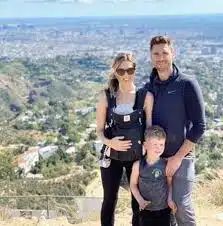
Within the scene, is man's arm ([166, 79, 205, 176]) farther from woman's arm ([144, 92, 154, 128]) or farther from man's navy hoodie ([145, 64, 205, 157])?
woman's arm ([144, 92, 154, 128])

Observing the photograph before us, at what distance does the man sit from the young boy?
2.0 inches

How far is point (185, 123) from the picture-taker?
3348 millimetres

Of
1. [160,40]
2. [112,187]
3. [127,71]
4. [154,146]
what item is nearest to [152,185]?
[154,146]

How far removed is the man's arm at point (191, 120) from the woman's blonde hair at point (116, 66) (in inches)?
16.2

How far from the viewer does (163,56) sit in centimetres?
329

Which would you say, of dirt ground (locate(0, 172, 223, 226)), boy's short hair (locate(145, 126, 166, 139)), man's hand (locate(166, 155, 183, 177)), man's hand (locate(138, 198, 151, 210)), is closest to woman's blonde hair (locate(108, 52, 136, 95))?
boy's short hair (locate(145, 126, 166, 139))

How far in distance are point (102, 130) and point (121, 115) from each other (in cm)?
21

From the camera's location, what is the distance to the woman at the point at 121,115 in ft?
11.3

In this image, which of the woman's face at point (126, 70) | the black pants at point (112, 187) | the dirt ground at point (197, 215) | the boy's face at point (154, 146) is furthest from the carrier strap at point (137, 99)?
the dirt ground at point (197, 215)

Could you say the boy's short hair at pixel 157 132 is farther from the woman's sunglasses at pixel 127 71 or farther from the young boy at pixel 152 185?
the woman's sunglasses at pixel 127 71

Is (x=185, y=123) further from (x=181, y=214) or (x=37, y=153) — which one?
→ (x=37, y=153)

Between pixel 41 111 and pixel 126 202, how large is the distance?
176 ft

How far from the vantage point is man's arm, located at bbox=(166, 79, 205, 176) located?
3.26 metres

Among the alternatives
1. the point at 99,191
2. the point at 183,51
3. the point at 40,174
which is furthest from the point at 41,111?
the point at 183,51
